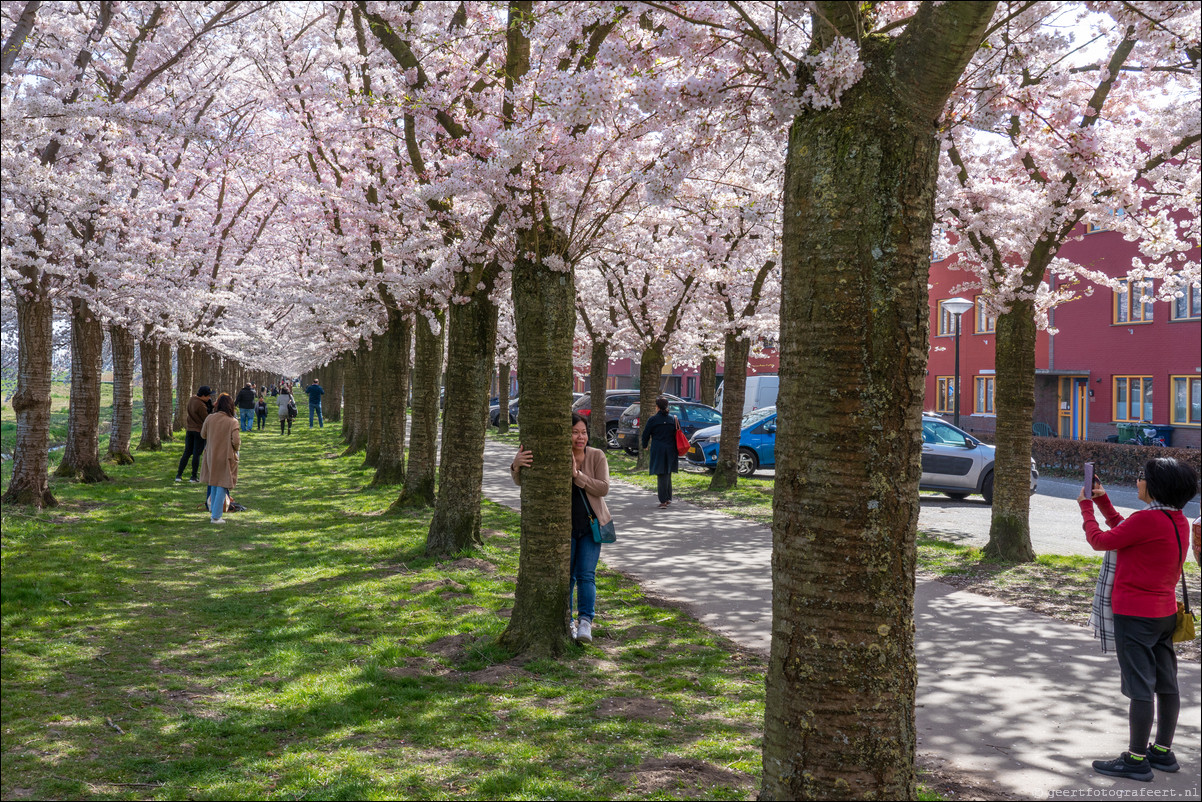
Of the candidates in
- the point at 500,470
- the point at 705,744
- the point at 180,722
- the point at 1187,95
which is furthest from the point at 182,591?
the point at 500,470

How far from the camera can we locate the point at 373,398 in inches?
911

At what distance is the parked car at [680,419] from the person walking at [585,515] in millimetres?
21156

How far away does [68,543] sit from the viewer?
Result: 10.9 m

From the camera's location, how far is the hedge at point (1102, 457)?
2322 cm

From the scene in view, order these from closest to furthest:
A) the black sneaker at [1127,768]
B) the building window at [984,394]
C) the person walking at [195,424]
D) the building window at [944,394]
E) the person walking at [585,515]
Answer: the black sneaker at [1127,768], the person walking at [585,515], the person walking at [195,424], the building window at [984,394], the building window at [944,394]

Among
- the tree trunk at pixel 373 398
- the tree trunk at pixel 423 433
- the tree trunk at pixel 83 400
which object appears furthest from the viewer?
the tree trunk at pixel 373 398

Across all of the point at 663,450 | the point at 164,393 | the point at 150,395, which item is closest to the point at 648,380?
the point at 663,450

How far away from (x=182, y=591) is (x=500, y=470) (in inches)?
569

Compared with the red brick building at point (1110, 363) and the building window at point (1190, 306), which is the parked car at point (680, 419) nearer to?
the red brick building at point (1110, 363)

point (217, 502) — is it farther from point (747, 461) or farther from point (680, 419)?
point (680, 419)

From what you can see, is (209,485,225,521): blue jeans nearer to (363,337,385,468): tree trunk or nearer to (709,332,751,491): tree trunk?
(363,337,385,468): tree trunk

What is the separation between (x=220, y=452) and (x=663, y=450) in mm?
7277

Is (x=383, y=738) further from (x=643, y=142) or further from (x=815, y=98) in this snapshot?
(x=643, y=142)

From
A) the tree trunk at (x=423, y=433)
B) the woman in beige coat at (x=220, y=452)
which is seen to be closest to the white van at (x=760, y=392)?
the tree trunk at (x=423, y=433)
